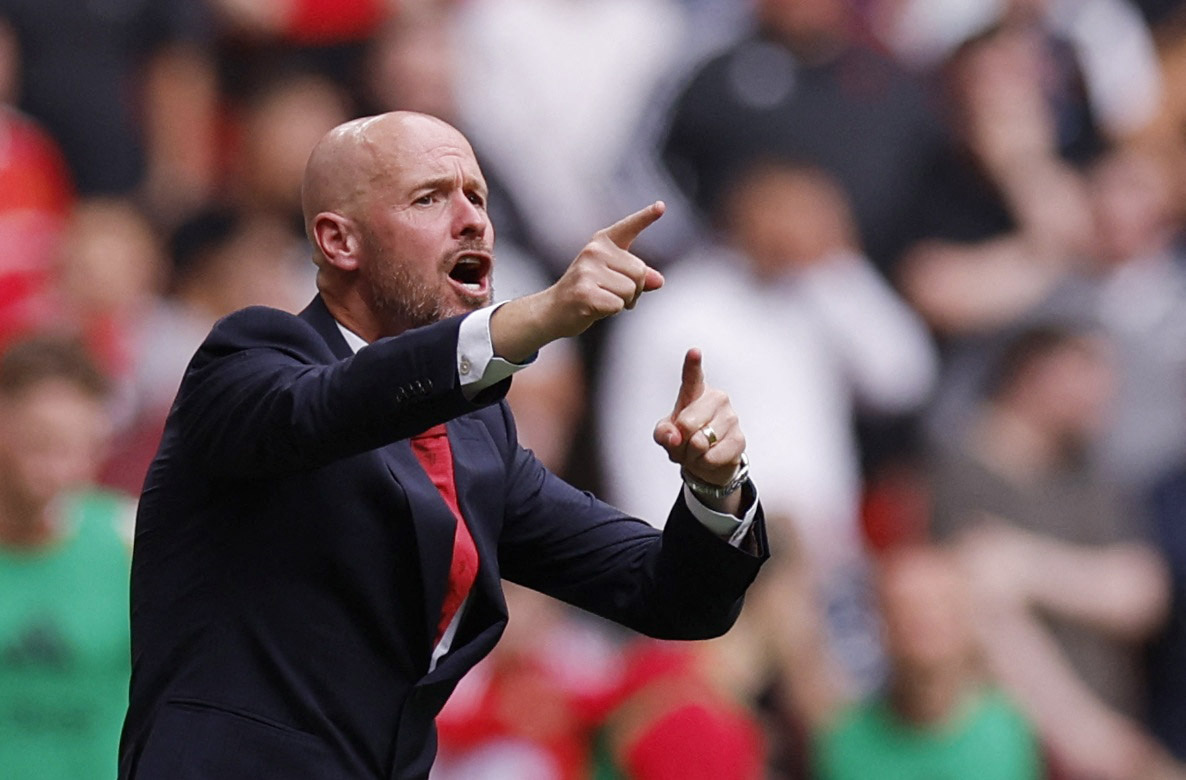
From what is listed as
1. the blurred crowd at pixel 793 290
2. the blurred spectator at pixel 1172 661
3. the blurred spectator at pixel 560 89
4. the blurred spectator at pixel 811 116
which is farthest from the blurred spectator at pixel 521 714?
the blurred spectator at pixel 1172 661

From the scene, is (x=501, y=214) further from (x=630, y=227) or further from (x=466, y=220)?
(x=630, y=227)

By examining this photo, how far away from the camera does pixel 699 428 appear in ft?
9.18

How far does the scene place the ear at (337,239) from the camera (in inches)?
121

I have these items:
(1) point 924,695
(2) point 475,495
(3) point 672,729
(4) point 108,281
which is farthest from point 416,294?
(4) point 108,281

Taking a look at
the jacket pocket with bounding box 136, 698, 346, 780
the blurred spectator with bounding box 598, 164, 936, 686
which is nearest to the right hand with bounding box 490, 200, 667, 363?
the jacket pocket with bounding box 136, 698, 346, 780

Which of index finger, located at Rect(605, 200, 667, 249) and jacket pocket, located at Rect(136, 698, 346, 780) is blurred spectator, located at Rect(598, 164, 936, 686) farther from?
index finger, located at Rect(605, 200, 667, 249)

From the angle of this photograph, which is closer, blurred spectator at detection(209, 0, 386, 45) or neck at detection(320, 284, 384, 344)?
neck at detection(320, 284, 384, 344)

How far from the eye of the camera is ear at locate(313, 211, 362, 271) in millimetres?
3072

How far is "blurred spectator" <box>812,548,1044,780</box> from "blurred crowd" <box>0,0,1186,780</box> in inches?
0.4

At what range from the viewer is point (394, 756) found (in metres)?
2.90

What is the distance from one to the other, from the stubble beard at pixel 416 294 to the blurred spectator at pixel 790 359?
12.5 ft

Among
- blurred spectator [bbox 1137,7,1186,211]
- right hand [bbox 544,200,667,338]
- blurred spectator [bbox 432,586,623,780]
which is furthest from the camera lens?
blurred spectator [bbox 1137,7,1186,211]

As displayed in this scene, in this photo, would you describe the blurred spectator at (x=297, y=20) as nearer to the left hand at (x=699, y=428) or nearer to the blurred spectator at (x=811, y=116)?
the blurred spectator at (x=811, y=116)

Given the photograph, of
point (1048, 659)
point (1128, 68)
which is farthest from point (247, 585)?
point (1128, 68)
